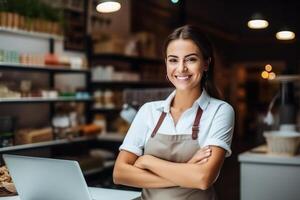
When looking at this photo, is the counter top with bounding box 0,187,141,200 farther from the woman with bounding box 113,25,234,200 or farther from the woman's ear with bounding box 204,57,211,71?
the woman's ear with bounding box 204,57,211,71

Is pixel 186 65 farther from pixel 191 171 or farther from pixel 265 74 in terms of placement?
pixel 265 74

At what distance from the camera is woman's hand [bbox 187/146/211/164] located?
1972 mm

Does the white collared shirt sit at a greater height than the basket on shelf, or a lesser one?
greater

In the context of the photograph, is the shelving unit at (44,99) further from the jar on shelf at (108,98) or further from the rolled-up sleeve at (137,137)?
the rolled-up sleeve at (137,137)

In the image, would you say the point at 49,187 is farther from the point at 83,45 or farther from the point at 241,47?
the point at 241,47

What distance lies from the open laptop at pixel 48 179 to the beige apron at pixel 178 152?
1.06 ft

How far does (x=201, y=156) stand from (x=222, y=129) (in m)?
0.15

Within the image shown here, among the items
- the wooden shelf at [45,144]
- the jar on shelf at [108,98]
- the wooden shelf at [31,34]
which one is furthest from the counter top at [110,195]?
the jar on shelf at [108,98]

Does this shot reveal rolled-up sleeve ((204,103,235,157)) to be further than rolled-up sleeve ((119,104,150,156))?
No

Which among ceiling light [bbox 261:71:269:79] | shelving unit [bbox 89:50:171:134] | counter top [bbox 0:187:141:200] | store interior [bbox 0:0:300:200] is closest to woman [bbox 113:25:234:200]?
counter top [bbox 0:187:141:200]

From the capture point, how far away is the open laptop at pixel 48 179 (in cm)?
184

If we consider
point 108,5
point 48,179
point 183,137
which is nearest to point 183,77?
point 183,137

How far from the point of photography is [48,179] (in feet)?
6.36

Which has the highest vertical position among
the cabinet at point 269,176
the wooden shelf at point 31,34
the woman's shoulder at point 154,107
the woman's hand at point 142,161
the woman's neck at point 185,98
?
the wooden shelf at point 31,34
